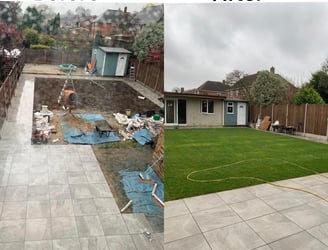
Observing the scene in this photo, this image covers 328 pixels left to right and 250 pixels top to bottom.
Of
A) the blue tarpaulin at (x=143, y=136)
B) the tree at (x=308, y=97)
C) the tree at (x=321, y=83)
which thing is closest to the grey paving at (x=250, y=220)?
the blue tarpaulin at (x=143, y=136)

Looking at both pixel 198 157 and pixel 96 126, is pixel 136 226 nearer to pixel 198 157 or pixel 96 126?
pixel 96 126

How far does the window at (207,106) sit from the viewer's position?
7.38m

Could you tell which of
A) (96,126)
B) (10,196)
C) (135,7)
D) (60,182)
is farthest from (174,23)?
(10,196)

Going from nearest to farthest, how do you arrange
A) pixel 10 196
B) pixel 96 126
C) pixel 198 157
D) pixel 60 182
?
pixel 10 196
pixel 60 182
pixel 96 126
pixel 198 157

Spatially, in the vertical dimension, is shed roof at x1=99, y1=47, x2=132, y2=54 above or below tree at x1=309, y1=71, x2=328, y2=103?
below

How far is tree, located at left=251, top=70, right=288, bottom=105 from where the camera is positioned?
8.11m

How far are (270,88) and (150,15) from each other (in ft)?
23.1

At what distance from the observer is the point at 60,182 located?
5.69 feet

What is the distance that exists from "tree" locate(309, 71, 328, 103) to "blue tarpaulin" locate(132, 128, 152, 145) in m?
7.73

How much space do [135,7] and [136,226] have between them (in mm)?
1326

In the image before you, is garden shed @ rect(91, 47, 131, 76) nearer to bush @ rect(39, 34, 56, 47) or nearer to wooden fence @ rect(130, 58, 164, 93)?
wooden fence @ rect(130, 58, 164, 93)

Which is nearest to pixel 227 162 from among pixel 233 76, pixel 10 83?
pixel 10 83

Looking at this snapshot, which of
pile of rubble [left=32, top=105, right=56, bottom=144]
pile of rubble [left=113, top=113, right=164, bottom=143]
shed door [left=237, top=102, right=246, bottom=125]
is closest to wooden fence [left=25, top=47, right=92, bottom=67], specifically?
pile of rubble [left=32, top=105, right=56, bottom=144]

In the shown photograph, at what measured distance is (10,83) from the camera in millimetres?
1660
